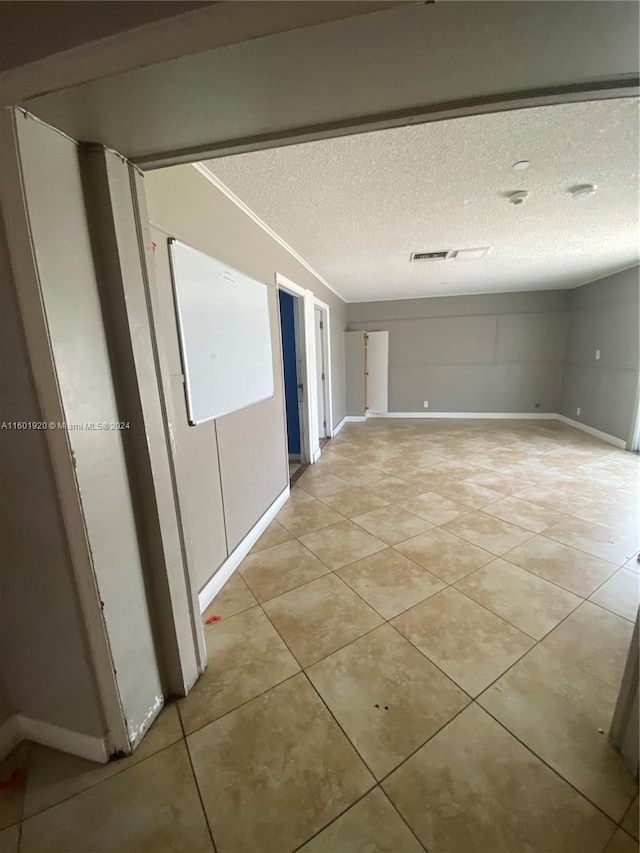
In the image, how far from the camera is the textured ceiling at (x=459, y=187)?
5.35 ft

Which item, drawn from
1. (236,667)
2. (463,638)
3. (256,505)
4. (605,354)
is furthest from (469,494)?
(605,354)

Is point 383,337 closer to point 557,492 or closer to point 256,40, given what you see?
point 557,492

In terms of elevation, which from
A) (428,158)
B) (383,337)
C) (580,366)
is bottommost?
(580,366)

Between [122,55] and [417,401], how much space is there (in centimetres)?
683

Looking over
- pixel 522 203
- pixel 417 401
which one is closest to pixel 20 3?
pixel 522 203

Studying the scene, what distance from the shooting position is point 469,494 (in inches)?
131

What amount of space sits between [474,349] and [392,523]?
5.05 meters

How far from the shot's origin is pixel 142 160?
3.54 ft

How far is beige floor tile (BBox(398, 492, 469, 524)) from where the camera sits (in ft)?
9.46

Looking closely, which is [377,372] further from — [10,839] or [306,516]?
[10,839]

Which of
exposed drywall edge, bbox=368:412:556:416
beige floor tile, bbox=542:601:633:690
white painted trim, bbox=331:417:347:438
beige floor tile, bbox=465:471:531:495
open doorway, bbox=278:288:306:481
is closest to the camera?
beige floor tile, bbox=542:601:633:690

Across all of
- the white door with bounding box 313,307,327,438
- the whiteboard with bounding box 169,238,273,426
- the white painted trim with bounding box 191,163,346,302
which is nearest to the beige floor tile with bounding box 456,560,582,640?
the whiteboard with bounding box 169,238,273,426

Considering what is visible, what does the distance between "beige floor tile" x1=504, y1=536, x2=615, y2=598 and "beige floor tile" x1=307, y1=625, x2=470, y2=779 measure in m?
1.11

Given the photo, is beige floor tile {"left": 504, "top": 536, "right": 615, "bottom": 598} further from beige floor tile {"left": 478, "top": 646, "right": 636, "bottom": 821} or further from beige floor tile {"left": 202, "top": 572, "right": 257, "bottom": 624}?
beige floor tile {"left": 202, "top": 572, "right": 257, "bottom": 624}
